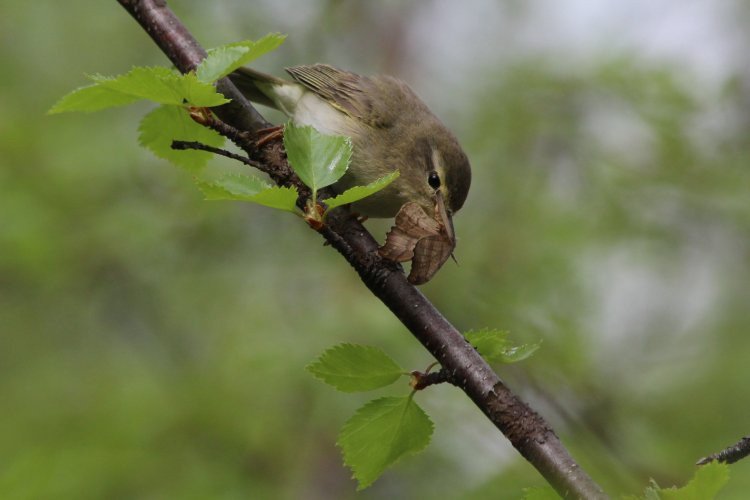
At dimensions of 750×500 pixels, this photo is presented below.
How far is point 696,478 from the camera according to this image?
171 centimetres

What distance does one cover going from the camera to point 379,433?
86.5 inches

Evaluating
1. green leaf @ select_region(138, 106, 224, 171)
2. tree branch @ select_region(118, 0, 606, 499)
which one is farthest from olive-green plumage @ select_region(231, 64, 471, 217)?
tree branch @ select_region(118, 0, 606, 499)

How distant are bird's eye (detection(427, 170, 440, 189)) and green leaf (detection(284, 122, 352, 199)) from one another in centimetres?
221

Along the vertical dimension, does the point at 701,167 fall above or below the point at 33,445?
below

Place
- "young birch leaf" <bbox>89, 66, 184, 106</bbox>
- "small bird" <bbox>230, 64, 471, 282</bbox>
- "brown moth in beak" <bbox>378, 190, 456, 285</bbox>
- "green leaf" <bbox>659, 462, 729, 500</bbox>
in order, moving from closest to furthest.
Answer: "green leaf" <bbox>659, 462, 729, 500</bbox>, "young birch leaf" <bbox>89, 66, 184, 106</bbox>, "brown moth in beak" <bbox>378, 190, 456, 285</bbox>, "small bird" <bbox>230, 64, 471, 282</bbox>

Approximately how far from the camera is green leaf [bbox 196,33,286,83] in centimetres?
219

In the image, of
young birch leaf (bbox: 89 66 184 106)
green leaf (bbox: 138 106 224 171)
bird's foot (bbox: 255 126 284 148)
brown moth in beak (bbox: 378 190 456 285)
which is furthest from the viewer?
green leaf (bbox: 138 106 224 171)

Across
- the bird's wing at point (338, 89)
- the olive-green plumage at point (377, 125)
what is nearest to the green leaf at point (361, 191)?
the olive-green plumage at point (377, 125)

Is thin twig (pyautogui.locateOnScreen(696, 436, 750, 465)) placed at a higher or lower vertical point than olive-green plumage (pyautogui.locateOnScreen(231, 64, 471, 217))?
lower

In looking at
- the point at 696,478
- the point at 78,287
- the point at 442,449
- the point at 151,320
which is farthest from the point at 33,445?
the point at 696,478

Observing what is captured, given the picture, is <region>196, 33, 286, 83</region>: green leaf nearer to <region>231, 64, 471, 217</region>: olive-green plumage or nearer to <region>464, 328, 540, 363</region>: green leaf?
<region>464, 328, 540, 363</region>: green leaf

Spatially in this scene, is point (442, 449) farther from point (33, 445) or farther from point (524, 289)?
point (33, 445)

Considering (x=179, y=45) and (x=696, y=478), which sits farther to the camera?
(x=179, y=45)

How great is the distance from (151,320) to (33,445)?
1945 millimetres
